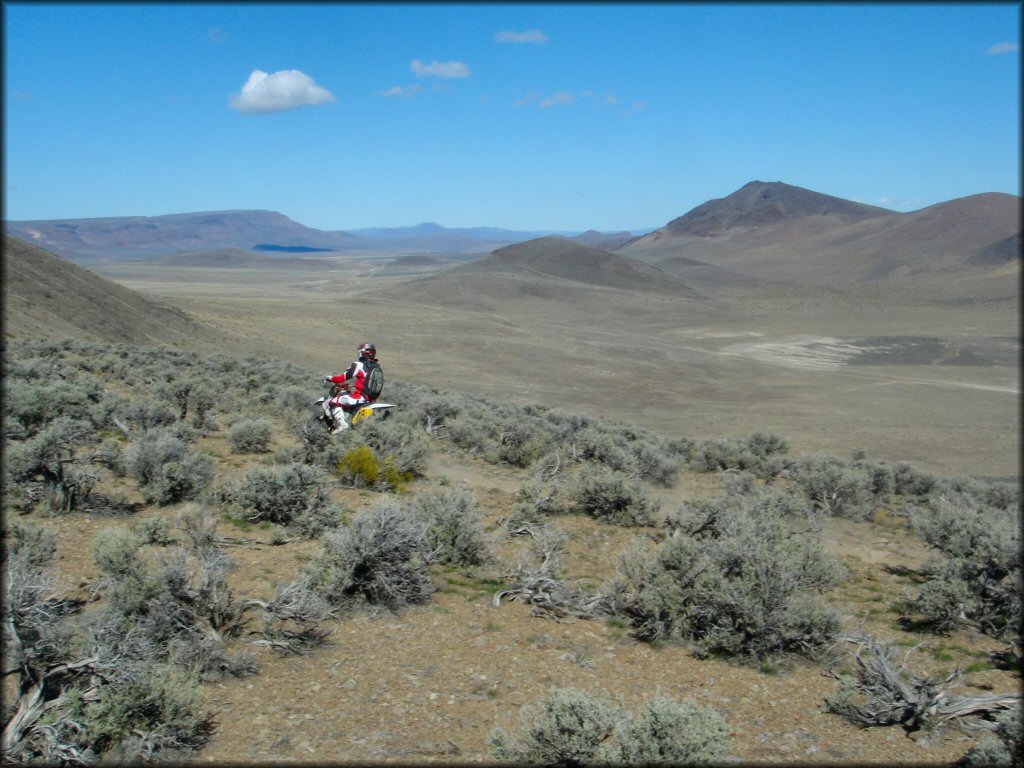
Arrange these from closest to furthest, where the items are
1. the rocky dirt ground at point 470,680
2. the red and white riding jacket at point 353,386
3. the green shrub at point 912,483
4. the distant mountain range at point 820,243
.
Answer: the rocky dirt ground at point 470,680, the red and white riding jacket at point 353,386, the green shrub at point 912,483, the distant mountain range at point 820,243

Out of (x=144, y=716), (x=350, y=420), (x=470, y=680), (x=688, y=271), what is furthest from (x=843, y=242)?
(x=144, y=716)

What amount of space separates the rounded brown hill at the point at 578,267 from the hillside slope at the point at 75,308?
198ft

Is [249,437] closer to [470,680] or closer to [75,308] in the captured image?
[470,680]

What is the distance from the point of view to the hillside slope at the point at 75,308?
26.0 metres

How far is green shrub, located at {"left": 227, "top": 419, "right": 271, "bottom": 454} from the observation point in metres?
10.7

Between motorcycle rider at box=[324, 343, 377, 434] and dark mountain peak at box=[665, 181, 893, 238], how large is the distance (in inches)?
6827

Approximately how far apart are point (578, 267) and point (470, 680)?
97322 millimetres

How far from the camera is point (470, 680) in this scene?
490 cm

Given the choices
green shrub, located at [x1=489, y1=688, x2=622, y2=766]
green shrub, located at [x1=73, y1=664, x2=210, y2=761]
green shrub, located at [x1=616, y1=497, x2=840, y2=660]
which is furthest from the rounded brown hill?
green shrub, located at [x1=73, y1=664, x2=210, y2=761]

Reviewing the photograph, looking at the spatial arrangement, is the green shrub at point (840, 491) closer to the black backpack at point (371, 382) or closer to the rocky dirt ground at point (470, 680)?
the rocky dirt ground at point (470, 680)

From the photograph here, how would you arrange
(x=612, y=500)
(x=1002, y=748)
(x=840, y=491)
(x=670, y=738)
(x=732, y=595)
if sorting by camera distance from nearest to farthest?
(x=670, y=738) < (x=1002, y=748) < (x=732, y=595) < (x=612, y=500) < (x=840, y=491)

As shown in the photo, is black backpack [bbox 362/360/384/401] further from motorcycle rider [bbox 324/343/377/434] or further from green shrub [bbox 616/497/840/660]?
green shrub [bbox 616/497/840/660]

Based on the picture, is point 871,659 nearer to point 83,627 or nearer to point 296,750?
point 296,750

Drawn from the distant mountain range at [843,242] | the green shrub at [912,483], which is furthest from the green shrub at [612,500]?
the distant mountain range at [843,242]
